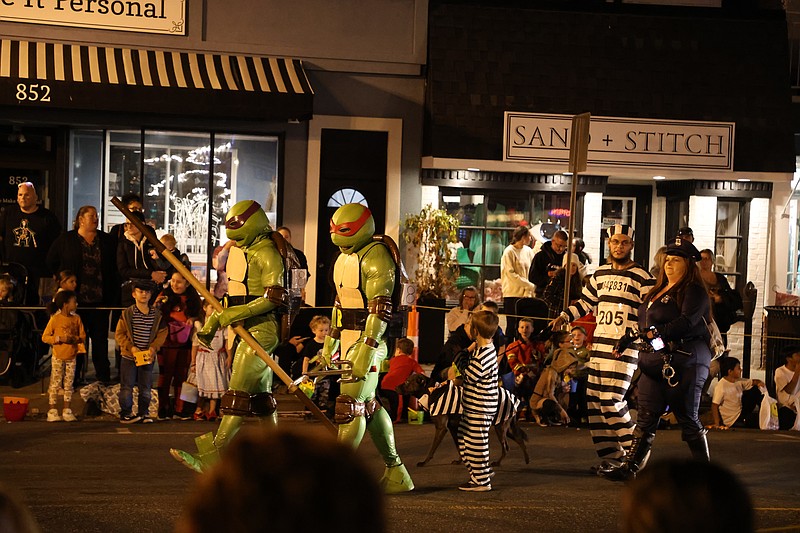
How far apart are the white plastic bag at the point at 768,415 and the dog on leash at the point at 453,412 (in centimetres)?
373

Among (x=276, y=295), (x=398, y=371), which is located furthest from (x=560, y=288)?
(x=276, y=295)

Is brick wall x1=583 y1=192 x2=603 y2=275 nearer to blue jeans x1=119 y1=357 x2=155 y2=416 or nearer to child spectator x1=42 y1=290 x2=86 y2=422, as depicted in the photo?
blue jeans x1=119 y1=357 x2=155 y2=416

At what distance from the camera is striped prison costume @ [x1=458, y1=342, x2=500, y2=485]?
335 inches

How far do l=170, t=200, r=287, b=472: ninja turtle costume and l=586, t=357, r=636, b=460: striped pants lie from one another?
2718 mm

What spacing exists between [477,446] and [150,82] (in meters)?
8.57

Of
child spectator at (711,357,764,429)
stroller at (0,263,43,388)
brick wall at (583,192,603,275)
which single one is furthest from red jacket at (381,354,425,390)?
brick wall at (583,192,603,275)

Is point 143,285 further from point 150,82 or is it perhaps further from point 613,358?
point 613,358

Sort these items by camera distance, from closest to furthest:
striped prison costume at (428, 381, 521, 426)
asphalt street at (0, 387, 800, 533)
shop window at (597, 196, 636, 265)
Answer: asphalt street at (0, 387, 800, 533) < striped prison costume at (428, 381, 521, 426) < shop window at (597, 196, 636, 265)

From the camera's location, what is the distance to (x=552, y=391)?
11.9 metres

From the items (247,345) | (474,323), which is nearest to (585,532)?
(474,323)

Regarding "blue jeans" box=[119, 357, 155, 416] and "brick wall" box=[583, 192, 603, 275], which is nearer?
"blue jeans" box=[119, 357, 155, 416]

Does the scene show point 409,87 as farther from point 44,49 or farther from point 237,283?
point 237,283

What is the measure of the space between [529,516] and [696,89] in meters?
10.8

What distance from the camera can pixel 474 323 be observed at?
8.53 meters
